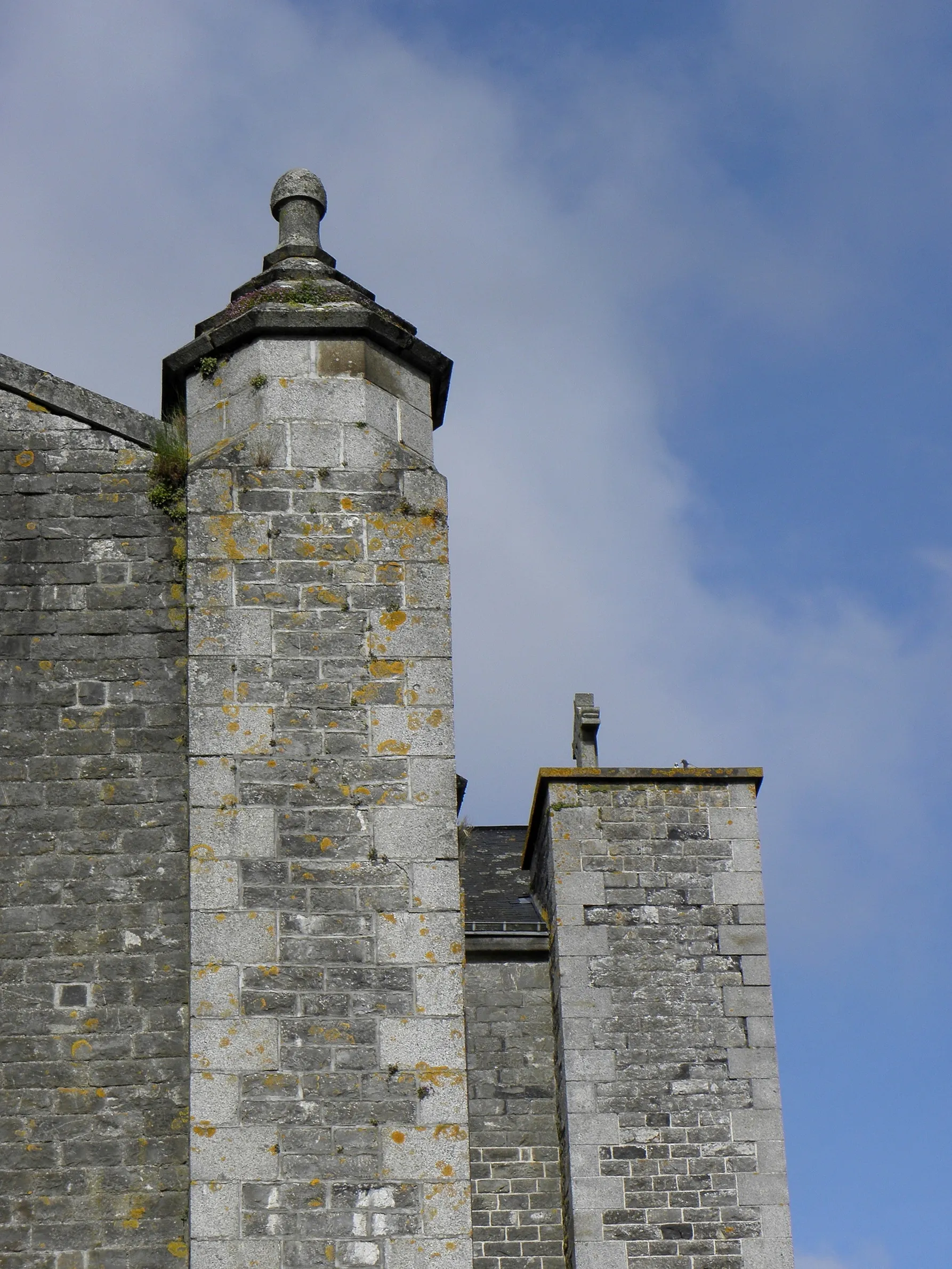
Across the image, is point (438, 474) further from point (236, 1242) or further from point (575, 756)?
point (575, 756)

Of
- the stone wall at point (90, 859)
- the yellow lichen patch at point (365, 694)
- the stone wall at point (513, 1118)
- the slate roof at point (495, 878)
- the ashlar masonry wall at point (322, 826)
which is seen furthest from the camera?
the slate roof at point (495, 878)

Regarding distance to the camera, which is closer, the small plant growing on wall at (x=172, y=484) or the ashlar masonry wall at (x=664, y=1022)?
the small plant growing on wall at (x=172, y=484)

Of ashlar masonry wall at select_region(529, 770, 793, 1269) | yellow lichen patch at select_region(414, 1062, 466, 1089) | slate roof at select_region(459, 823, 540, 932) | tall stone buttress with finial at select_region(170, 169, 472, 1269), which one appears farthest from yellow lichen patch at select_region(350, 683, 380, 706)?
ashlar masonry wall at select_region(529, 770, 793, 1269)

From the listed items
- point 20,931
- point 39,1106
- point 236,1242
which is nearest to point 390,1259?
point 236,1242

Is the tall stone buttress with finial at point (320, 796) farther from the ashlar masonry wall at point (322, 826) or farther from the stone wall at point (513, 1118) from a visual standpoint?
the stone wall at point (513, 1118)

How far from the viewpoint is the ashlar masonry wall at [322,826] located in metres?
6.53

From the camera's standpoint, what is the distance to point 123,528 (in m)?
7.65

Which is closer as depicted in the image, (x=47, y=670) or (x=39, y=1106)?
(x=39, y=1106)

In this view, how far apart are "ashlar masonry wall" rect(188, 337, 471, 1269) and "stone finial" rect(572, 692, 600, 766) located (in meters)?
7.10

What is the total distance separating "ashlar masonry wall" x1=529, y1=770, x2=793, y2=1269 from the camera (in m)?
12.1

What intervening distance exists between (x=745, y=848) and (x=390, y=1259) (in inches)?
279

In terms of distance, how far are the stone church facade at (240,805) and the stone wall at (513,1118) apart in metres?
5.87

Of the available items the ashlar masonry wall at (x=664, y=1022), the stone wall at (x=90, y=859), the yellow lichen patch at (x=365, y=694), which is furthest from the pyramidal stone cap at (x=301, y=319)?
the ashlar masonry wall at (x=664, y=1022)

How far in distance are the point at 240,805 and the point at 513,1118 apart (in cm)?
653
